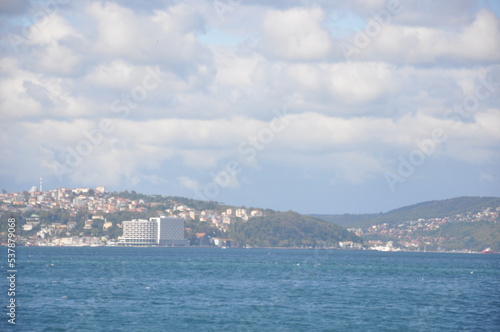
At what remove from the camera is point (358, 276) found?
111250 millimetres

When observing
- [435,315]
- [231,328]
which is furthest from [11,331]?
[435,315]

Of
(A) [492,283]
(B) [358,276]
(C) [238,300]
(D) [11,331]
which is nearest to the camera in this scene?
(D) [11,331]

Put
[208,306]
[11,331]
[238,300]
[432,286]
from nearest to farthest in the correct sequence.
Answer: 1. [11,331]
2. [208,306]
3. [238,300]
4. [432,286]

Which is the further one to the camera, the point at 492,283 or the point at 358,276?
the point at 358,276

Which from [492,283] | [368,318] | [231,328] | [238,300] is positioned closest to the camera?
[231,328]

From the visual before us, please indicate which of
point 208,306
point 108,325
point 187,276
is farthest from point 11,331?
point 187,276

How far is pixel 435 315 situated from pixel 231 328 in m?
19.5

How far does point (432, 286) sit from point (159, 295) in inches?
1514

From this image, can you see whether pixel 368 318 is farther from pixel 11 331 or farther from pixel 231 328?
pixel 11 331

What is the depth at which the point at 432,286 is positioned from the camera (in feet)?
304

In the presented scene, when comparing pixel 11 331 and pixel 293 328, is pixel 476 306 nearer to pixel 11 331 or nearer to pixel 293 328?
pixel 293 328

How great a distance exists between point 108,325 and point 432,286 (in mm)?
52119

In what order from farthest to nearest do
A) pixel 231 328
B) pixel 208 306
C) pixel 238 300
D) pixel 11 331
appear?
pixel 238 300, pixel 208 306, pixel 231 328, pixel 11 331

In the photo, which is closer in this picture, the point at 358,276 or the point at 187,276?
the point at 187,276
